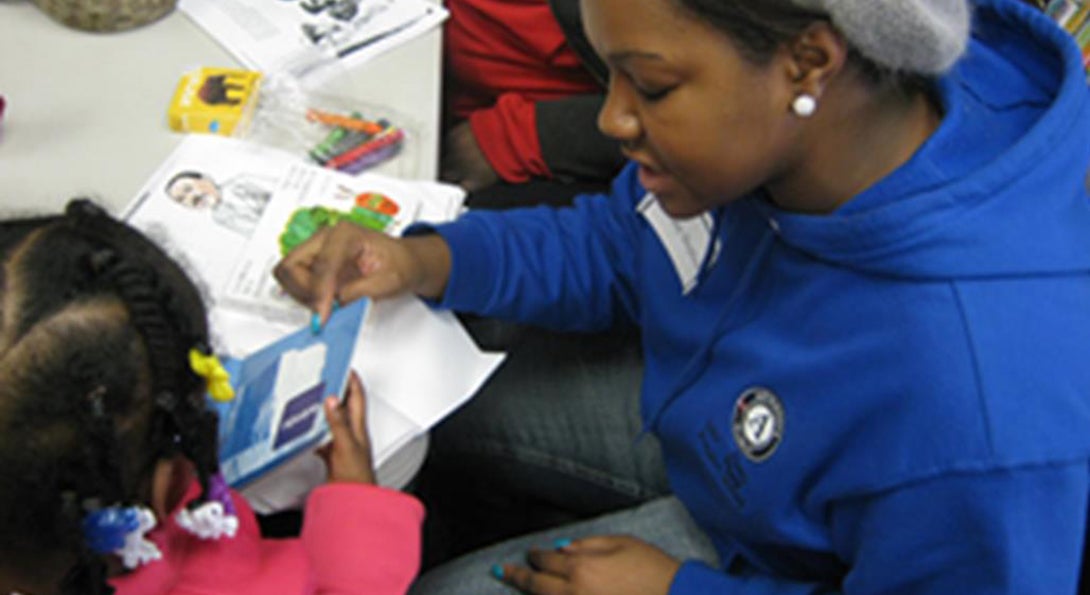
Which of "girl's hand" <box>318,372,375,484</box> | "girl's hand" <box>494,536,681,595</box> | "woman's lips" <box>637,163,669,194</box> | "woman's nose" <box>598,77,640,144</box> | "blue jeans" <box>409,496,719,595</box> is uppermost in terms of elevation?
"woman's nose" <box>598,77,640,144</box>

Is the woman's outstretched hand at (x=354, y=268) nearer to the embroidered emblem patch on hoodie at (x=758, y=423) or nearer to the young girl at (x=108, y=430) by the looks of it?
the young girl at (x=108, y=430)

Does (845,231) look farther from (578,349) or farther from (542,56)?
(542,56)

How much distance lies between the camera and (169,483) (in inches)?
27.3

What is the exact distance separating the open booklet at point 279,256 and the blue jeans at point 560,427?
0.24 metres

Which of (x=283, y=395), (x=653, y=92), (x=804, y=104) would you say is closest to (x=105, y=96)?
(x=283, y=395)

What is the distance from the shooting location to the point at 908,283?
26.0 inches

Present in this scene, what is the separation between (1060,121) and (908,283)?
171mm

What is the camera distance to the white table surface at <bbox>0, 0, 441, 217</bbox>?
0.96m

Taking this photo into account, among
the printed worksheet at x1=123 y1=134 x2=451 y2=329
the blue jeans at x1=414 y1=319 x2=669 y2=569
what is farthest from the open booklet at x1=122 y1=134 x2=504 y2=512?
the blue jeans at x1=414 y1=319 x2=669 y2=569

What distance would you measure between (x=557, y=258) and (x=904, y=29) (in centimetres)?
52

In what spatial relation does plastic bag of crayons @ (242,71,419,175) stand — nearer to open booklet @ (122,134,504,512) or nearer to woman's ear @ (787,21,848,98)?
open booklet @ (122,134,504,512)

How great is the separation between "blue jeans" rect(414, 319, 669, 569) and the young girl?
0.41 meters

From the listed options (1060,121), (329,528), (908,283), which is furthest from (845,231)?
(329,528)

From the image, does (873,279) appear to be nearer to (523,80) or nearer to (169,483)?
(169,483)
